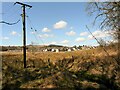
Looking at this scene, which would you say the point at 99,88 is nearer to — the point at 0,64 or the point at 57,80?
the point at 57,80

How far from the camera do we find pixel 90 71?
2317 cm

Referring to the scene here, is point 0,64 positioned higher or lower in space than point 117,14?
lower

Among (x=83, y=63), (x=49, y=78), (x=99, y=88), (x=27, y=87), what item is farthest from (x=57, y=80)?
(x=83, y=63)

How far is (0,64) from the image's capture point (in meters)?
22.0

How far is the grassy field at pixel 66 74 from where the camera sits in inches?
687

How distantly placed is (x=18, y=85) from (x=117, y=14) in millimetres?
10891

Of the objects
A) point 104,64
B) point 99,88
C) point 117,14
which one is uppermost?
point 117,14

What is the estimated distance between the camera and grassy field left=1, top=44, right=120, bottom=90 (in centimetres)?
1746

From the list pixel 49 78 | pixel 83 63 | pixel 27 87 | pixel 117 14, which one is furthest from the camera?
pixel 83 63

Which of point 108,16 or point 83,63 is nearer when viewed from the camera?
point 108,16

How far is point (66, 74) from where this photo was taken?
63.1 ft

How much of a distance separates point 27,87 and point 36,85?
2.24 ft

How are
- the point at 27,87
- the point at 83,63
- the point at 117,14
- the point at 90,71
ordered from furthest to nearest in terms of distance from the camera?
1. the point at 83,63
2. the point at 90,71
3. the point at 117,14
4. the point at 27,87

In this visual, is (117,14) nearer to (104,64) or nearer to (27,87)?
(104,64)
